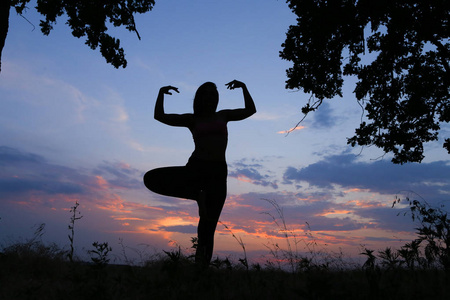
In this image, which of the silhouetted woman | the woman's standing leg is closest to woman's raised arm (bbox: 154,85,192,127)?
the silhouetted woman

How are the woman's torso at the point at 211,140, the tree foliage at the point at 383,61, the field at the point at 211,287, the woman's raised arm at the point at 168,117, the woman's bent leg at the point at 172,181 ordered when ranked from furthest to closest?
the tree foliage at the point at 383,61 < the woman's raised arm at the point at 168,117 < the woman's torso at the point at 211,140 < the woman's bent leg at the point at 172,181 < the field at the point at 211,287

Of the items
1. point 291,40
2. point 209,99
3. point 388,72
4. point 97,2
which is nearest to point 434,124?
point 388,72

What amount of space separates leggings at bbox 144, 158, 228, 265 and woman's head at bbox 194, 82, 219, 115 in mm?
864

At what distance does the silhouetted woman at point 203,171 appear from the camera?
488 cm

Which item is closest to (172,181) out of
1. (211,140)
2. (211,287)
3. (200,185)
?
(200,185)

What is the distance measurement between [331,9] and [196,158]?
6.57 m

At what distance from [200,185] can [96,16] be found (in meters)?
6.94

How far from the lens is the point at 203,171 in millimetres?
4969

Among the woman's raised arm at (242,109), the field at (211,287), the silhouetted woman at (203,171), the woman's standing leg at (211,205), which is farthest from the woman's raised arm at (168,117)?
the field at (211,287)

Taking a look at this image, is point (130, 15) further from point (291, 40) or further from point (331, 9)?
point (331, 9)

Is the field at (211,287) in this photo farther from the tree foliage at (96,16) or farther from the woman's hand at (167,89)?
the tree foliage at (96,16)

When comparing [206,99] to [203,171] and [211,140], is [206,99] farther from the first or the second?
[203,171]

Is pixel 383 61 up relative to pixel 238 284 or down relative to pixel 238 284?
up

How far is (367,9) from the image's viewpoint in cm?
920
